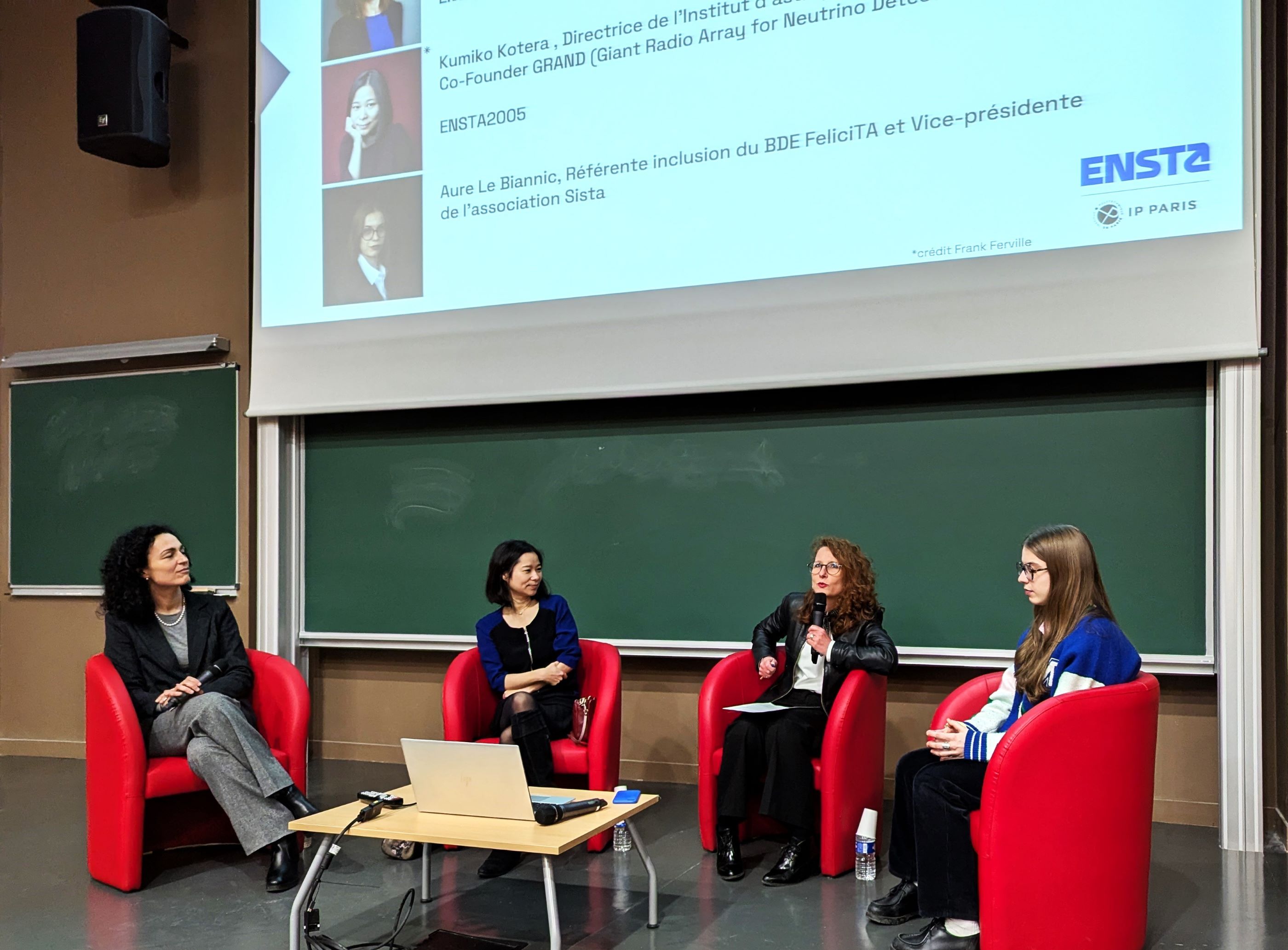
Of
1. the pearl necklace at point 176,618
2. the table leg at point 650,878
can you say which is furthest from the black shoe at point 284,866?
the table leg at point 650,878

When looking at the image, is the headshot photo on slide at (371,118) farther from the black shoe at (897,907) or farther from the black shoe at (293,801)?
the black shoe at (897,907)

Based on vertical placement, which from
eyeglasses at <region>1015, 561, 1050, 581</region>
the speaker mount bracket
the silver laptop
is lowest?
the silver laptop

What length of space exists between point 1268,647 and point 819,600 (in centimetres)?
157

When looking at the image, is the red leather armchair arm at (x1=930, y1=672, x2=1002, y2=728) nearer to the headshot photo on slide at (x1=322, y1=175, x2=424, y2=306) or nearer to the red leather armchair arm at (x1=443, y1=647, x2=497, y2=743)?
the red leather armchair arm at (x1=443, y1=647, x2=497, y2=743)

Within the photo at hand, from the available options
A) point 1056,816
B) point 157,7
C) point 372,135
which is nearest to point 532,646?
point 1056,816

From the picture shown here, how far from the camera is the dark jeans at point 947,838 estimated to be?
2.54 meters

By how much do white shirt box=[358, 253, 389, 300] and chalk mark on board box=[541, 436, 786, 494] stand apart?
1.05m

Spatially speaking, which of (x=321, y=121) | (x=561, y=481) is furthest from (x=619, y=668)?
(x=321, y=121)

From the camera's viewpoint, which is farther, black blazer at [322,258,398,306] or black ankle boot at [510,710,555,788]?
black blazer at [322,258,398,306]

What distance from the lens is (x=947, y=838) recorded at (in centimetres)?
256

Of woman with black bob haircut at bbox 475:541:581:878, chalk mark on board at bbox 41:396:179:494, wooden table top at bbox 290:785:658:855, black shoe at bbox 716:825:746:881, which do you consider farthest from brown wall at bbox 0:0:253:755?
black shoe at bbox 716:825:746:881

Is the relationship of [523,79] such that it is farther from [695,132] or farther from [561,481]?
[561,481]

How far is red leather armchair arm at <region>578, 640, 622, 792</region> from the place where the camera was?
3512 mm

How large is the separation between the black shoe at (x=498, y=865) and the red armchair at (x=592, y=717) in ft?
0.96
